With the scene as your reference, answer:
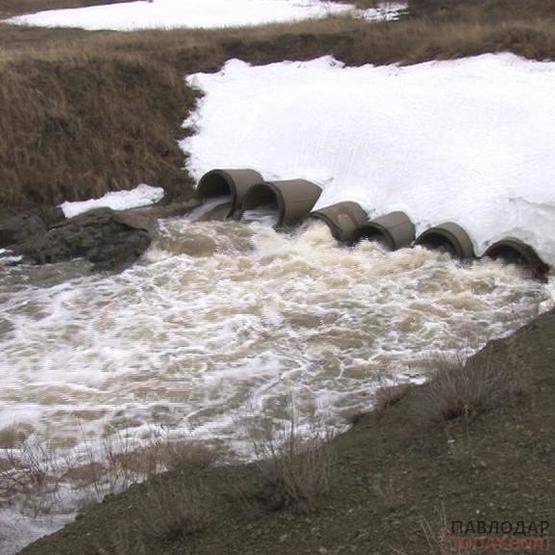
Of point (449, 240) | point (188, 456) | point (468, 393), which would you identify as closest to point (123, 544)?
point (188, 456)

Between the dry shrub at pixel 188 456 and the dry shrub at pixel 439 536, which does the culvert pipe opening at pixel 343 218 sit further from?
the dry shrub at pixel 439 536

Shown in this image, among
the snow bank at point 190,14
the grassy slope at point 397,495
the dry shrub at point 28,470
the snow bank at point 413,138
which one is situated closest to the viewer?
the grassy slope at point 397,495

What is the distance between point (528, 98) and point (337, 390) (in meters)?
8.10

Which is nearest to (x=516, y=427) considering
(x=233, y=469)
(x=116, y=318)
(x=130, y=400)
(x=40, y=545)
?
(x=233, y=469)

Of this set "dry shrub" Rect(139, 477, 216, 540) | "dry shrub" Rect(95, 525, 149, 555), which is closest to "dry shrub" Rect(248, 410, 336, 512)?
"dry shrub" Rect(139, 477, 216, 540)

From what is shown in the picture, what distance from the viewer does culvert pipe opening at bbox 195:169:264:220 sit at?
13383mm

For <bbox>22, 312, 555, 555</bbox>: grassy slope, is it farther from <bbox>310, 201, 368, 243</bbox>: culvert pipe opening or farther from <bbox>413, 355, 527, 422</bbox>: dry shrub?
<bbox>310, 201, 368, 243</bbox>: culvert pipe opening

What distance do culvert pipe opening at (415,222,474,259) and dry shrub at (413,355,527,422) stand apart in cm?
519

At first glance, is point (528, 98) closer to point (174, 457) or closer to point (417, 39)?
point (417, 39)

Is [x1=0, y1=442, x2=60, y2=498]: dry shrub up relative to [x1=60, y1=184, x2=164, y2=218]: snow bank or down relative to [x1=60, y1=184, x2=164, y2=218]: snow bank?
down

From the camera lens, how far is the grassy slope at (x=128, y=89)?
13938 millimetres

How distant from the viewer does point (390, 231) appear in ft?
37.2

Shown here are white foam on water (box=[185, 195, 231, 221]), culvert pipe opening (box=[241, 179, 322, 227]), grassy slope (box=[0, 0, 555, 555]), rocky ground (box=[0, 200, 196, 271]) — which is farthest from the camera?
white foam on water (box=[185, 195, 231, 221])

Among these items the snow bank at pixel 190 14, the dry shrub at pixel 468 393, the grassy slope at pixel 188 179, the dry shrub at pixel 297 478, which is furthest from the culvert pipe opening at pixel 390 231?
the snow bank at pixel 190 14
